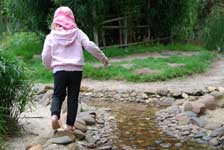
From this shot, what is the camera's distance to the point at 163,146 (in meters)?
4.95

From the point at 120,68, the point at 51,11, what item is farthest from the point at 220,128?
the point at 51,11

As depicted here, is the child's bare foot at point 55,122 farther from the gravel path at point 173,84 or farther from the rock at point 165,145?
the gravel path at point 173,84

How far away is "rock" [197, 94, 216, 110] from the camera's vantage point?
21.5 feet

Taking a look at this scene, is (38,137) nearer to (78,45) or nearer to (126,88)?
(78,45)

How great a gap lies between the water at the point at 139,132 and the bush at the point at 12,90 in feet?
3.49

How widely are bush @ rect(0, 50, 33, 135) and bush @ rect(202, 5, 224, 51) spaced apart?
8.60 m

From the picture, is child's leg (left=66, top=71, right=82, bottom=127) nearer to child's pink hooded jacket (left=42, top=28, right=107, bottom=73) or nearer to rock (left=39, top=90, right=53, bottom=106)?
child's pink hooded jacket (left=42, top=28, right=107, bottom=73)

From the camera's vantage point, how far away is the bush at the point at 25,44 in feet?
37.4

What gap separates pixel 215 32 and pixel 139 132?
8.04m

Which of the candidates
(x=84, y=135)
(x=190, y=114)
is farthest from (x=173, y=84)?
(x=84, y=135)

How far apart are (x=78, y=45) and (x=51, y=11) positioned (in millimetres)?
7292

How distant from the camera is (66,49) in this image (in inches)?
177

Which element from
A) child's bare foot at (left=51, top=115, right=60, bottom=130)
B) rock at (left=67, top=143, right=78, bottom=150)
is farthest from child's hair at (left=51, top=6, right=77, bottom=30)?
rock at (left=67, top=143, right=78, bottom=150)

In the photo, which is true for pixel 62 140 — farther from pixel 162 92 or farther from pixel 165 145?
pixel 162 92
